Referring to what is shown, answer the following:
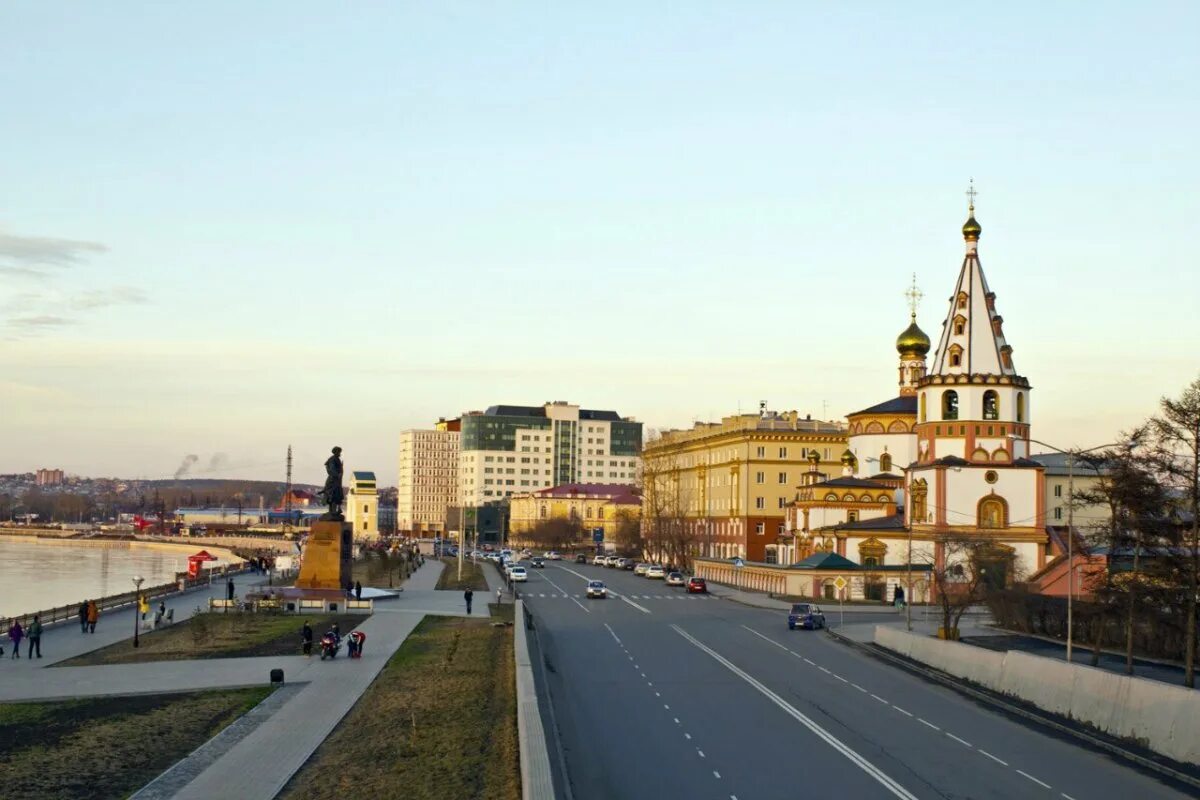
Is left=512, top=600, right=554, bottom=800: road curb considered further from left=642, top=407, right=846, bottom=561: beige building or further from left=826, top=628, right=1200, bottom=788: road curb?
left=642, top=407, right=846, bottom=561: beige building

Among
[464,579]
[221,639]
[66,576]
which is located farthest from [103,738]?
[66,576]

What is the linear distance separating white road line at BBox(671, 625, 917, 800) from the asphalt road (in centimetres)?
5

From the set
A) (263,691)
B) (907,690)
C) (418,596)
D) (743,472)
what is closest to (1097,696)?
(907,690)

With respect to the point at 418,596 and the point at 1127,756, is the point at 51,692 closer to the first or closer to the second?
the point at 1127,756

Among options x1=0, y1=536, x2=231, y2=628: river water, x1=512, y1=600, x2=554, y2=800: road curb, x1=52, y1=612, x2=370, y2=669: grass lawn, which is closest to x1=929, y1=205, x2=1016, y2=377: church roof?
x1=52, y1=612, x2=370, y2=669: grass lawn

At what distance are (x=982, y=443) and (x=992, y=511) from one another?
4023mm

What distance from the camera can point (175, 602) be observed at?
7288 cm

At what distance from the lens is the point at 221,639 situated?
4900 centimetres

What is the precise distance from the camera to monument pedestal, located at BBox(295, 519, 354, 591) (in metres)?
63.4

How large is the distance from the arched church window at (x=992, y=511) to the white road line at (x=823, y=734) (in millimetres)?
38354

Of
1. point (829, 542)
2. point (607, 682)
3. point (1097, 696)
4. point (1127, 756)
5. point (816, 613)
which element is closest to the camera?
point (1127, 756)

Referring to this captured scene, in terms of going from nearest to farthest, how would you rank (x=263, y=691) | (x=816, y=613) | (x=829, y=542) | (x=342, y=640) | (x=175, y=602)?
(x=263, y=691)
(x=342, y=640)
(x=816, y=613)
(x=175, y=602)
(x=829, y=542)

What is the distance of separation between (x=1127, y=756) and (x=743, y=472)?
314 feet

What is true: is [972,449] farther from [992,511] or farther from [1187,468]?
[1187,468]
